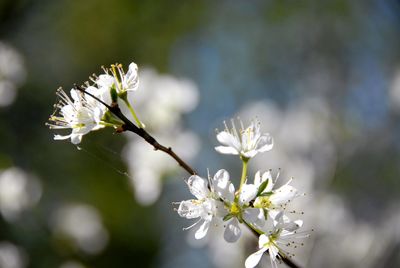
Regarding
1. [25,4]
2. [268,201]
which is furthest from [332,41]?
[268,201]

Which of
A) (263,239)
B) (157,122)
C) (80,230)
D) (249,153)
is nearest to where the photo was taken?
(263,239)

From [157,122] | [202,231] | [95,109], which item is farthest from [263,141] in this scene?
[157,122]

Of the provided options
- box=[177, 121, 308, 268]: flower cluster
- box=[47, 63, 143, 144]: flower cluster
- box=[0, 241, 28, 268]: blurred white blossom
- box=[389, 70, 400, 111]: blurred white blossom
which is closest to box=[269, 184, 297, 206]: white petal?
box=[177, 121, 308, 268]: flower cluster

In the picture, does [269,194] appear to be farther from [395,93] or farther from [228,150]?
[395,93]

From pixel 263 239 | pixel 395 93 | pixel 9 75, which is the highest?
pixel 395 93

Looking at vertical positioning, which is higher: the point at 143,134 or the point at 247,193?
the point at 143,134

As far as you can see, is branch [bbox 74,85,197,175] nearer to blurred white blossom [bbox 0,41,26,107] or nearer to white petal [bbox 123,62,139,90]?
white petal [bbox 123,62,139,90]
